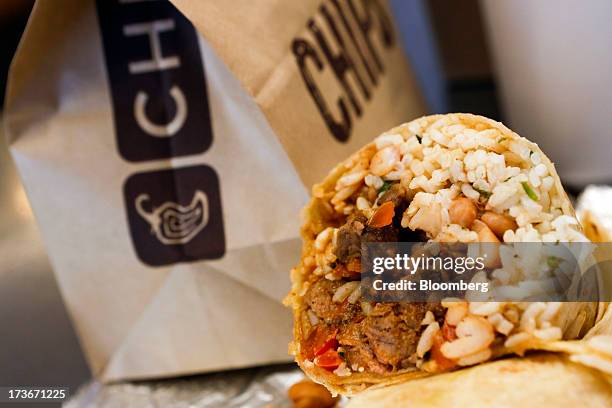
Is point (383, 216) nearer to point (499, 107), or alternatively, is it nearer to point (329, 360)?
point (329, 360)

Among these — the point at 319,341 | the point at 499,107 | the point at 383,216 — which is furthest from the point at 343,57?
the point at 499,107

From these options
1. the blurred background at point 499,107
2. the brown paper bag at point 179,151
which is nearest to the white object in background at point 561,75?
the blurred background at point 499,107

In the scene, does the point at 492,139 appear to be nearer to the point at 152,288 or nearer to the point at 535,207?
the point at 535,207

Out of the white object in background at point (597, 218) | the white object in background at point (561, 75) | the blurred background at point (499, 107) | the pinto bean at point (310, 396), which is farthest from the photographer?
the white object in background at point (561, 75)

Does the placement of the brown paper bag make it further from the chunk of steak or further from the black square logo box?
the chunk of steak

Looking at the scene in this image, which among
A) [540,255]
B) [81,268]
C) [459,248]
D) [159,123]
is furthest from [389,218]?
[81,268]

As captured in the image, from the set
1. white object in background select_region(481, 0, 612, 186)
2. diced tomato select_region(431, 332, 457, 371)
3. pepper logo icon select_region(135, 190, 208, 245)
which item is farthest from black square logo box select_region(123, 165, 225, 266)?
white object in background select_region(481, 0, 612, 186)

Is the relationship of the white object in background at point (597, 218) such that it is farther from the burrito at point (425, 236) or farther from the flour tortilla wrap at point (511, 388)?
the flour tortilla wrap at point (511, 388)
